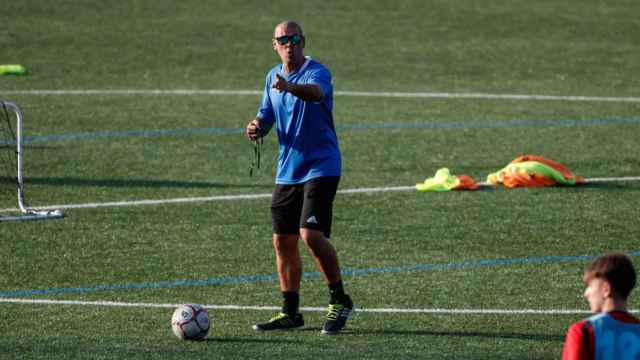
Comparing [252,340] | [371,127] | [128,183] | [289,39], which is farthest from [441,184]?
[252,340]

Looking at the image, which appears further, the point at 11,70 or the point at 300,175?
the point at 11,70

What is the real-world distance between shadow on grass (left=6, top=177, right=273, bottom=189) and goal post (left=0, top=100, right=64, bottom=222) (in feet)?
0.82

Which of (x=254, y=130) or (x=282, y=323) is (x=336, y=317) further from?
(x=254, y=130)

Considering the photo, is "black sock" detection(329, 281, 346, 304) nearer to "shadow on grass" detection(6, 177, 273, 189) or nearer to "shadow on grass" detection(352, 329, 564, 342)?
"shadow on grass" detection(352, 329, 564, 342)

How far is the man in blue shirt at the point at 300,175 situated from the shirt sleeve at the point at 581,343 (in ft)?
16.7

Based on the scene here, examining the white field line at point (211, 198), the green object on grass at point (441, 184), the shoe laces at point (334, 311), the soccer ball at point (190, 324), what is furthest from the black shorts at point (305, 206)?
the green object on grass at point (441, 184)

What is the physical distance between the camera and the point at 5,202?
16.6 m

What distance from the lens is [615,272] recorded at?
6.23 meters

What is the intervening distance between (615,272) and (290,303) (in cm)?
549

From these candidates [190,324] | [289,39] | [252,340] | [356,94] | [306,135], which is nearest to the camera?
[190,324]

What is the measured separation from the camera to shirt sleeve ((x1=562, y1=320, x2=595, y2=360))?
243 inches

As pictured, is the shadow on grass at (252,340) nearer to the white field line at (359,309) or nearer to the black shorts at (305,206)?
the black shorts at (305,206)

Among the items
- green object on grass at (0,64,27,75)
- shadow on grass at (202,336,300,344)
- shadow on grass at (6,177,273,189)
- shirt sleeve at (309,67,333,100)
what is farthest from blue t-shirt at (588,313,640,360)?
green object on grass at (0,64,27,75)

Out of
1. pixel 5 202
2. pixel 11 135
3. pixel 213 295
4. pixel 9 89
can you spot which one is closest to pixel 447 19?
pixel 9 89
